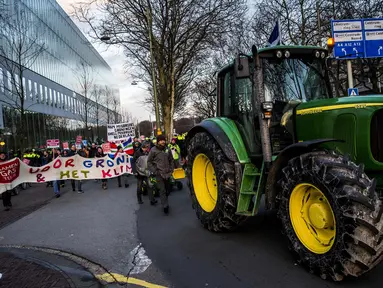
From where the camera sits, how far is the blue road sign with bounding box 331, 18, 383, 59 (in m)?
11.2

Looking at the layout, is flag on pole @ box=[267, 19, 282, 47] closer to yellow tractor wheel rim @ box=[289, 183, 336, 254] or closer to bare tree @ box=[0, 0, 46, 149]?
yellow tractor wheel rim @ box=[289, 183, 336, 254]

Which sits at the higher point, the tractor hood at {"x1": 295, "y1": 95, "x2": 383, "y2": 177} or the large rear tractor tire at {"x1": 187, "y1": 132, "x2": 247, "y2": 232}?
the tractor hood at {"x1": 295, "y1": 95, "x2": 383, "y2": 177}

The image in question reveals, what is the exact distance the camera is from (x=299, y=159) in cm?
412

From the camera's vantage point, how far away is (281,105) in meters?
5.22

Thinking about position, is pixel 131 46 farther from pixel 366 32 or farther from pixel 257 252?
pixel 257 252

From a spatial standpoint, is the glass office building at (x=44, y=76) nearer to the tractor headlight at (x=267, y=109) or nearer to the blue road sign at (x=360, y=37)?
the blue road sign at (x=360, y=37)

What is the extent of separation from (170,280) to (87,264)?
1.49 m

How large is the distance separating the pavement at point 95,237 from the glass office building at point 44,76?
742 inches

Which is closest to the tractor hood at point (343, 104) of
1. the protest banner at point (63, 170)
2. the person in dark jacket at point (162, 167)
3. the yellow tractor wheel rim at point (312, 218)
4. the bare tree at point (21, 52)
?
the yellow tractor wheel rim at point (312, 218)

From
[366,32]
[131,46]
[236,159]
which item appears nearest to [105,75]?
[131,46]

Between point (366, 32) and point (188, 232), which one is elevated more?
point (366, 32)

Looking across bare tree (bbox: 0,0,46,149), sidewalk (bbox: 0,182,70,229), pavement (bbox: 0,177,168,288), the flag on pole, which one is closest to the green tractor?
the flag on pole

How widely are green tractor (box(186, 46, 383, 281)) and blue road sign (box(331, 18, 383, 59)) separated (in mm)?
6684

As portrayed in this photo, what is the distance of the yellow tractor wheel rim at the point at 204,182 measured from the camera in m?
6.41
